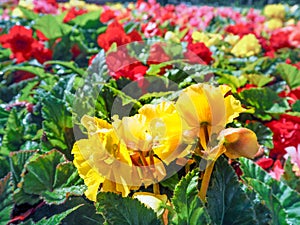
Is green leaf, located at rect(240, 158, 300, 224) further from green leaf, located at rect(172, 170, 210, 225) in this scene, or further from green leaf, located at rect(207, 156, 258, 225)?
green leaf, located at rect(172, 170, 210, 225)

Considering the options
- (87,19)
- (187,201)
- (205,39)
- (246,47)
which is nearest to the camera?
(187,201)

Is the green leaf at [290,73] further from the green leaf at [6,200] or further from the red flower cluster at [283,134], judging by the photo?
the green leaf at [6,200]

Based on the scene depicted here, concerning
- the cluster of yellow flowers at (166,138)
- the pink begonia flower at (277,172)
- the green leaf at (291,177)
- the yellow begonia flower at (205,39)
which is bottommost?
the yellow begonia flower at (205,39)

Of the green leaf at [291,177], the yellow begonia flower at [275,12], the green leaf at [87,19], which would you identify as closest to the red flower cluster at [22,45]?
the green leaf at [87,19]

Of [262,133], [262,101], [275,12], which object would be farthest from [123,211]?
[275,12]

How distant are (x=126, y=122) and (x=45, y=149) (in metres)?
0.50

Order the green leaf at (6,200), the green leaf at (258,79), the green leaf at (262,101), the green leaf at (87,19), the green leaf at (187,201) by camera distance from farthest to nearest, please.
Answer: the green leaf at (87,19), the green leaf at (258,79), the green leaf at (262,101), the green leaf at (6,200), the green leaf at (187,201)

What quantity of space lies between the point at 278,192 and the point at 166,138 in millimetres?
379

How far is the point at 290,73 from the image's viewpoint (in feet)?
5.87

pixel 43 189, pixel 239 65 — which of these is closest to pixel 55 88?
pixel 43 189

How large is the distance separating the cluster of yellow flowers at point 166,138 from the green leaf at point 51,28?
170 centimetres

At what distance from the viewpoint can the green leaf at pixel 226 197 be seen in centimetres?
79

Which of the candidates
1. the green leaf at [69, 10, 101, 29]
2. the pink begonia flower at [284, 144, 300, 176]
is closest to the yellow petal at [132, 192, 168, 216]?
the pink begonia flower at [284, 144, 300, 176]

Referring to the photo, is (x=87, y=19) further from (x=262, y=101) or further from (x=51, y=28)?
(x=262, y=101)
